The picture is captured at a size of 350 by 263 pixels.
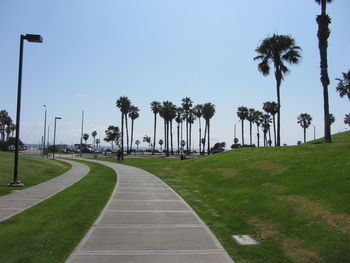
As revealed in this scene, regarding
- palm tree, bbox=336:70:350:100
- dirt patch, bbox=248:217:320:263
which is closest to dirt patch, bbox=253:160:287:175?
dirt patch, bbox=248:217:320:263

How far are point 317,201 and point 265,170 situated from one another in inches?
260

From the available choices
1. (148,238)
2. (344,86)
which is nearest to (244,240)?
(148,238)

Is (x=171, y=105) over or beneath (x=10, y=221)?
over

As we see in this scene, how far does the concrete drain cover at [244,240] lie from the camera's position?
22.8 ft

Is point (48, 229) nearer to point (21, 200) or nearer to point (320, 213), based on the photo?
A: point (21, 200)

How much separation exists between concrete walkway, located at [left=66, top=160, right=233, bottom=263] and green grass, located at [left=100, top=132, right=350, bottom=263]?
0.44m

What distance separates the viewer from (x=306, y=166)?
14227 mm

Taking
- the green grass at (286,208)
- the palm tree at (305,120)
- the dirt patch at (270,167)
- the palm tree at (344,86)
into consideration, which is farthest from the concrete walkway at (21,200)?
the palm tree at (305,120)

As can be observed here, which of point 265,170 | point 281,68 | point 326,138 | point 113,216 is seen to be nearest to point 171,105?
point 281,68

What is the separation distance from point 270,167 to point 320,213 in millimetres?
7910

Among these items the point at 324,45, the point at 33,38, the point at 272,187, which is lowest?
the point at 272,187

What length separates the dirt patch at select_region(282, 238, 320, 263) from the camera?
5977 mm

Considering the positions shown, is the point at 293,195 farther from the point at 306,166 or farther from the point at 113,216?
the point at 113,216

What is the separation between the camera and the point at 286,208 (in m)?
9.49
